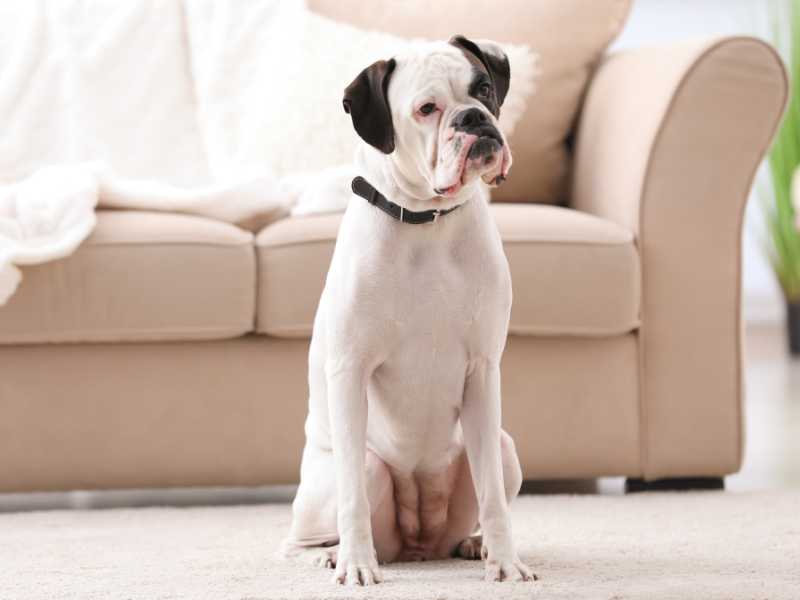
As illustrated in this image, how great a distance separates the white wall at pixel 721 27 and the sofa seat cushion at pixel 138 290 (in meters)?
3.73

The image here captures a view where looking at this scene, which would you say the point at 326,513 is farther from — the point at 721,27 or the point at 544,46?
the point at 721,27

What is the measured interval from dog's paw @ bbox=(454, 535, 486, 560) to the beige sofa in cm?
59

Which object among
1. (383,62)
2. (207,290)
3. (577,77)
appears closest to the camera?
(383,62)

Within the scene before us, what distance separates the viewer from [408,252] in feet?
5.14

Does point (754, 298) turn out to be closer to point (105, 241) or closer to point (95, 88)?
point (95, 88)

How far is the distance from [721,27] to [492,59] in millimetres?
4326

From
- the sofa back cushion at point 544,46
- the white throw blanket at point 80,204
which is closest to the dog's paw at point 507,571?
the white throw blanket at point 80,204

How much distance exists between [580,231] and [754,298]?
351cm

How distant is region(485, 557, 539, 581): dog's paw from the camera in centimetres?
155

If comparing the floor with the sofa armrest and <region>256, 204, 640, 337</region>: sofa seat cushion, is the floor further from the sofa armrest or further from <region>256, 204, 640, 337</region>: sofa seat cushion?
<region>256, 204, 640, 337</region>: sofa seat cushion

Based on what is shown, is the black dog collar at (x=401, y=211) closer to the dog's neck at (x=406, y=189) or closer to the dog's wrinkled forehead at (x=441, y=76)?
the dog's neck at (x=406, y=189)

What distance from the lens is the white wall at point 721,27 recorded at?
556 cm

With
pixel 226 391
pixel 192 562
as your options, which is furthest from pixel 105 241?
pixel 192 562

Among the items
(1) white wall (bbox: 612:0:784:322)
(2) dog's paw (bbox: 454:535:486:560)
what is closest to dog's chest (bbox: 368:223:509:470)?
(2) dog's paw (bbox: 454:535:486:560)
